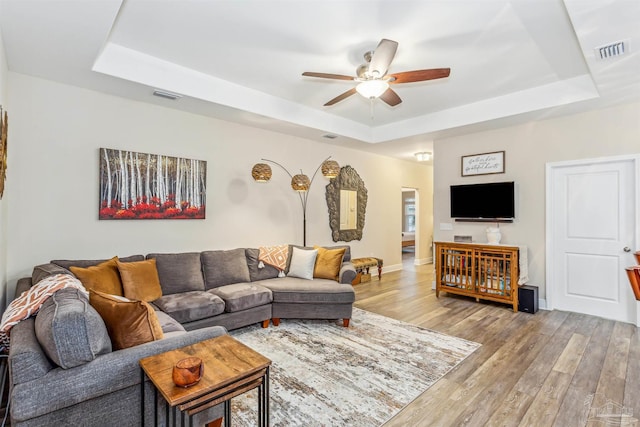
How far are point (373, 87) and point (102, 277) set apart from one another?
3.01 meters

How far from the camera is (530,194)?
4648mm

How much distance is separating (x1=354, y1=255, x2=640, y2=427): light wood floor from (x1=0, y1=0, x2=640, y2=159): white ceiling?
2674 millimetres

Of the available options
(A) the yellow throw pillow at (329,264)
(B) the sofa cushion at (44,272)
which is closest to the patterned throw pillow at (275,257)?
(A) the yellow throw pillow at (329,264)

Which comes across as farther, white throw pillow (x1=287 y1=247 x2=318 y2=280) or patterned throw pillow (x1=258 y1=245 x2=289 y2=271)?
patterned throw pillow (x1=258 y1=245 x2=289 y2=271)

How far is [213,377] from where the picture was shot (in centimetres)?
143

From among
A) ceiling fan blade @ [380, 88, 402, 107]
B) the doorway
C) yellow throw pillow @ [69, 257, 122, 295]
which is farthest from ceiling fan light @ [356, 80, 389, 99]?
the doorway

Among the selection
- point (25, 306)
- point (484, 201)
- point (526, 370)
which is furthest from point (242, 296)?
point (484, 201)

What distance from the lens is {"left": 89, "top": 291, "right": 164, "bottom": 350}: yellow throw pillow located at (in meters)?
1.69

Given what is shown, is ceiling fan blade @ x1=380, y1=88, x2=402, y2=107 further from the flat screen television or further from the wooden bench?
the wooden bench

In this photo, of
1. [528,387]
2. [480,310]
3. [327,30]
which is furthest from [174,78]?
[480,310]

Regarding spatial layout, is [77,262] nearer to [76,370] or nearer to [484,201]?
[76,370]

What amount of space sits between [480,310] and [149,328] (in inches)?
166

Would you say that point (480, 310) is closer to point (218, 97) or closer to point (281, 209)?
point (281, 209)

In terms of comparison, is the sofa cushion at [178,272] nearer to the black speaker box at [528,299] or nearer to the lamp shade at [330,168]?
the lamp shade at [330,168]
